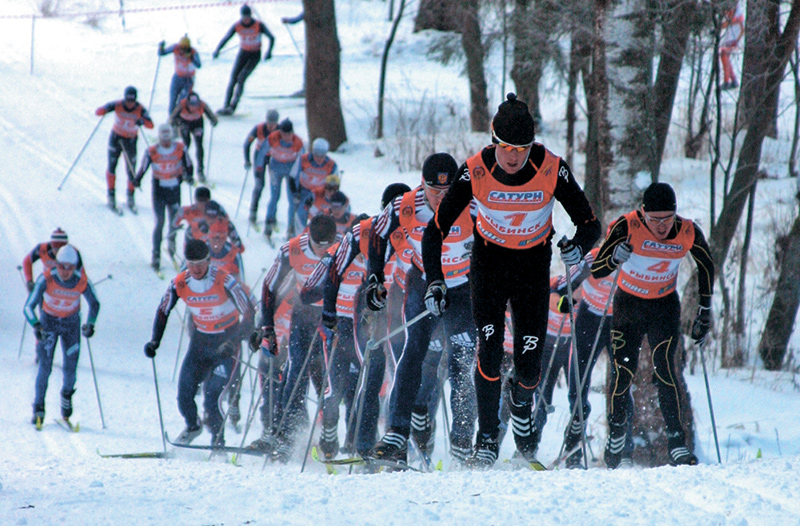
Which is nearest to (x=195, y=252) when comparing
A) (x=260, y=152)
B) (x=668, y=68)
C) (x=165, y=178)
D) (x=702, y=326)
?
(x=702, y=326)

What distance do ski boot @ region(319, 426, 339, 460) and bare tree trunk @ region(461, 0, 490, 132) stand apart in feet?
40.1

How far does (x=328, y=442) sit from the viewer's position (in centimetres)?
696

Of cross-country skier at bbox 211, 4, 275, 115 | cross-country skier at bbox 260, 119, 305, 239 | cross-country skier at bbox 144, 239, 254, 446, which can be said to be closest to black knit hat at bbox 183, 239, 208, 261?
cross-country skier at bbox 144, 239, 254, 446

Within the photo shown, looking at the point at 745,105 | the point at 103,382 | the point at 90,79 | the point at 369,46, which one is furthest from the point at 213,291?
the point at 369,46

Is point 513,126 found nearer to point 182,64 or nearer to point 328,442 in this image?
point 328,442

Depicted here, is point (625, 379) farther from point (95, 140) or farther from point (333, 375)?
point (95, 140)

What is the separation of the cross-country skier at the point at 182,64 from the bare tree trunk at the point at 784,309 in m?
11.8

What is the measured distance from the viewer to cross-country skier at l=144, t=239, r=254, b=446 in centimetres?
748

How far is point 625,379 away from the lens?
5.63 m

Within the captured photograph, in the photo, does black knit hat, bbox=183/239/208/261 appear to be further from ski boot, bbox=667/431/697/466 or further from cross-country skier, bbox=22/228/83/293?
ski boot, bbox=667/431/697/466

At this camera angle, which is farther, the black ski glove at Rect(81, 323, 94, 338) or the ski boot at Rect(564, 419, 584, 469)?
the black ski glove at Rect(81, 323, 94, 338)

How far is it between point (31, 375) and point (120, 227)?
453 centimetres

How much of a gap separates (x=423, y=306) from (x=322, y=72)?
502 inches

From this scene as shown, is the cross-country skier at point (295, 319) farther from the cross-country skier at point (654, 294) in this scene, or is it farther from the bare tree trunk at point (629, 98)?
the cross-country skier at point (654, 294)
